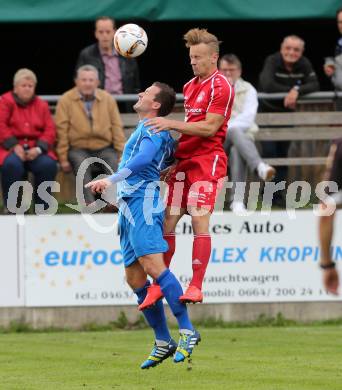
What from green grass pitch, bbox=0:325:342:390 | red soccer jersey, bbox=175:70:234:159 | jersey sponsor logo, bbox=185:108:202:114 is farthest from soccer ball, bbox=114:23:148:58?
green grass pitch, bbox=0:325:342:390

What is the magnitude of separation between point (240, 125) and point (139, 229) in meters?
5.04

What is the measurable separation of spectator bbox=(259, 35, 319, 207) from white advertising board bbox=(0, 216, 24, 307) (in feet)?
10.8

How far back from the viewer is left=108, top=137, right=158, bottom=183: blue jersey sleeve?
9.38 m

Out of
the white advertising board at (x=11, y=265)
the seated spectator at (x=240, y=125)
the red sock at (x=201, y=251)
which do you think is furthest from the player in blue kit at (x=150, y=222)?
the seated spectator at (x=240, y=125)

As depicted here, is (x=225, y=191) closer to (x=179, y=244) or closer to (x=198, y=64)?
(x=179, y=244)

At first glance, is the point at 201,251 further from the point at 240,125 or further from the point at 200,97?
the point at 240,125

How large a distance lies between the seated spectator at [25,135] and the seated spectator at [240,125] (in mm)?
2141

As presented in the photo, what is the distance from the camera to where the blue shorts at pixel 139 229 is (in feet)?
31.7

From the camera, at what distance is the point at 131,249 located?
9.81 meters

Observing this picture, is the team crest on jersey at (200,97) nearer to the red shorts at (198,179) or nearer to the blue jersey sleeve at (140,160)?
the red shorts at (198,179)

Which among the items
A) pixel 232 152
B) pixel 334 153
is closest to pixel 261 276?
pixel 232 152

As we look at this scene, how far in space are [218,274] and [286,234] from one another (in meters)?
0.93

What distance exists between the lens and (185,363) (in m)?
10.9

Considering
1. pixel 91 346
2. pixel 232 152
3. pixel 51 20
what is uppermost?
pixel 51 20
